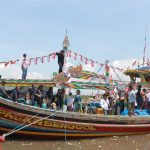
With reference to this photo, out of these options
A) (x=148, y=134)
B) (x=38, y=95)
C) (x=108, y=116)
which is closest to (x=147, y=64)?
(x=148, y=134)

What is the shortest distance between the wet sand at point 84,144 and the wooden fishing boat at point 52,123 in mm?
310

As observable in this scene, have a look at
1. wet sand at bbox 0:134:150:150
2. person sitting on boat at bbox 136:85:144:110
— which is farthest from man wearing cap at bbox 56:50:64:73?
person sitting on boat at bbox 136:85:144:110

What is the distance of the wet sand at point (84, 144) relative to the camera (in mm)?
14539

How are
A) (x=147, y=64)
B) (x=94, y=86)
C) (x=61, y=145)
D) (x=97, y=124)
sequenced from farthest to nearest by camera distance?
(x=147, y=64) → (x=94, y=86) → (x=97, y=124) → (x=61, y=145)

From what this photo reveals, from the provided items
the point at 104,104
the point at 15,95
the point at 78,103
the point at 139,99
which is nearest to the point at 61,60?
the point at 78,103

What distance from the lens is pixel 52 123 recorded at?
1562 cm

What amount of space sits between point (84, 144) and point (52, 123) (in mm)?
1484

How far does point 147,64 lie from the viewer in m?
24.3

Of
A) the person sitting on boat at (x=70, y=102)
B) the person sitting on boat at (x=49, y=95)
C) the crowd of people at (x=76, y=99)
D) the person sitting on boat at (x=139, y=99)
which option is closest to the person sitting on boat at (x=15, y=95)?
the crowd of people at (x=76, y=99)

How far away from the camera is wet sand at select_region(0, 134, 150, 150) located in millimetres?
14539

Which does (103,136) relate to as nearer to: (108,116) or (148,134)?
(108,116)

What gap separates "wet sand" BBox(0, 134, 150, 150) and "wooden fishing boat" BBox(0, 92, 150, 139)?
0.31 metres

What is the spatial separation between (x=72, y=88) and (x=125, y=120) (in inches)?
108

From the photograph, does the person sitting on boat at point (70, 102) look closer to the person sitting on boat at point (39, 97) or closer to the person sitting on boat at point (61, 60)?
the person sitting on boat at point (61, 60)
